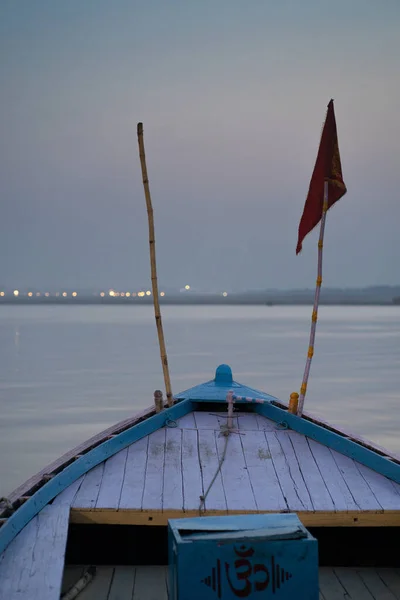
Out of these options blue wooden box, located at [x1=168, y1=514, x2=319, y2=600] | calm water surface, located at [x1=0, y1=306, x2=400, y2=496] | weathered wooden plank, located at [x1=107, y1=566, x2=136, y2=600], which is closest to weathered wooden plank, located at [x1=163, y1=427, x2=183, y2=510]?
weathered wooden plank, located at [x1=107, y1=566, x2=136, y2=600]

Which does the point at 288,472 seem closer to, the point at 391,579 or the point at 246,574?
the point at 391,579

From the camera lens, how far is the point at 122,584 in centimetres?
519

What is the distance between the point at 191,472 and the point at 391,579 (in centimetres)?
154

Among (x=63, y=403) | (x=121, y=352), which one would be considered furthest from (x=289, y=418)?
(x=121, y=352)

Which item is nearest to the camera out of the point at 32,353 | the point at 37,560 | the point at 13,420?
the point at 37,560

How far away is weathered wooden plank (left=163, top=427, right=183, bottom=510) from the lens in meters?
5.21

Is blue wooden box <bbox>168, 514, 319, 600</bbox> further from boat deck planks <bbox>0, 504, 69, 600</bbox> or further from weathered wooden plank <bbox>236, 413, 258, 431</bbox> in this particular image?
weathered wooden plank <bbox>236, 413, 258, 431</bbox>

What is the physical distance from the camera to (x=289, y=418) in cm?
670

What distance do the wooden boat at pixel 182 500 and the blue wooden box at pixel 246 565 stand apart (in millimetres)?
861

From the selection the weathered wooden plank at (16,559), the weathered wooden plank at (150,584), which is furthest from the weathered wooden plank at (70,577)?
the weathered wooden plank at (16,559)

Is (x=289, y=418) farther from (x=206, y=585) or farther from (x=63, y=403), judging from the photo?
(x=63, y=403)

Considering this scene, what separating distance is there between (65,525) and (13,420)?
40.4ft

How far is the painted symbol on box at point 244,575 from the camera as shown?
3.63m

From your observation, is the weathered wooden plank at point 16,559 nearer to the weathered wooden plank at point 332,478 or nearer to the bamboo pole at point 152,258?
the weathered wooden plank at point 332,478
